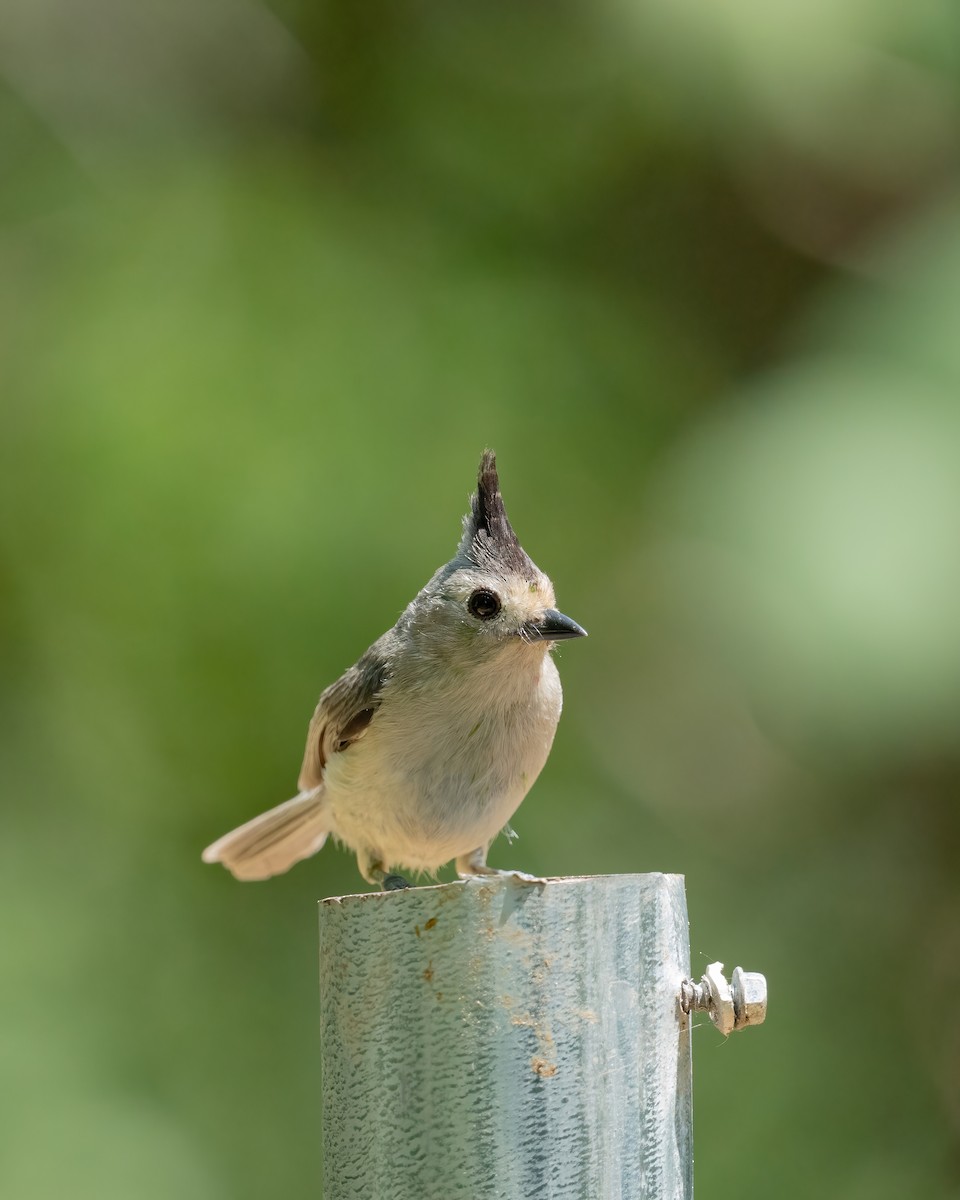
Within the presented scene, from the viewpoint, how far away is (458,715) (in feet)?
10.1

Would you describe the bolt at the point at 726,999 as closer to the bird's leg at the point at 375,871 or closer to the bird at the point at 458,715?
the bird at the point at 458,715

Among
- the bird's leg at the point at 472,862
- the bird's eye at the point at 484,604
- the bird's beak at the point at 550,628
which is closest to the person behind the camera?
the bird's beak at the point at 550,628

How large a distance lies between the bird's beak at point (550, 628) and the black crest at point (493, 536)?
138 millimetres

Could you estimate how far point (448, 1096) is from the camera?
1.70 m

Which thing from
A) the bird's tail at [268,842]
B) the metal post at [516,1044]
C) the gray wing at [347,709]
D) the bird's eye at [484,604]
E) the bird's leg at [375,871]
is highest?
the bird's eye at [484,604]

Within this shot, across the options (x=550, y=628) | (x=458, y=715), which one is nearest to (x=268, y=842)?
(x=458, y=715)

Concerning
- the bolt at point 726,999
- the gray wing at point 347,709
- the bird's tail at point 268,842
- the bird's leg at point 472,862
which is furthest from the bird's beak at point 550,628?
the bolt at point 726,999

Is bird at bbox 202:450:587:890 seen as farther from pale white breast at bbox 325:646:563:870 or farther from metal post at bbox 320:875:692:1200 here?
metal post at bbox 320:875:692:1200

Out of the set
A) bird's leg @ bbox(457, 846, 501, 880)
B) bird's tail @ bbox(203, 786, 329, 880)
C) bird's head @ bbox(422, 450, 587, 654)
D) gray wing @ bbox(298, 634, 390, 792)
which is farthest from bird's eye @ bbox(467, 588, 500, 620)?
bird's tail @ bbox(203, 786, 329, 880)

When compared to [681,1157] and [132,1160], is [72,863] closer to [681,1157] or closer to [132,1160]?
[132,1160]

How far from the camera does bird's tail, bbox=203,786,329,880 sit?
379 cm

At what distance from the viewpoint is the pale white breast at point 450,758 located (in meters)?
3.01

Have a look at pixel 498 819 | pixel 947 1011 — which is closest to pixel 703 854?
pixel 947 1011

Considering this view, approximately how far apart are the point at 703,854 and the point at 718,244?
2.26 metres
